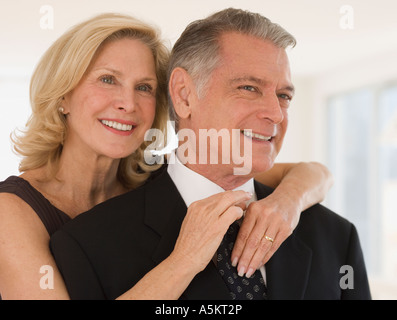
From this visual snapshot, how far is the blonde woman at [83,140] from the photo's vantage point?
1.44 meters

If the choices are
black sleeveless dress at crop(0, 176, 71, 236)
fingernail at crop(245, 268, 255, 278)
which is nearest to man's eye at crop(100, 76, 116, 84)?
black sleeveless dress at crop(0, 176, 71, 236)

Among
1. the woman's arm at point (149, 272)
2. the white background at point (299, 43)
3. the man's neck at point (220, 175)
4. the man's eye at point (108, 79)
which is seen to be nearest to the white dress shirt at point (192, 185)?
the man's neck at point (220, 175)

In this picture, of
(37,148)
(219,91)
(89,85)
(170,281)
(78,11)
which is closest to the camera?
(170,281)

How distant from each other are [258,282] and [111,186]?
75 centimetres

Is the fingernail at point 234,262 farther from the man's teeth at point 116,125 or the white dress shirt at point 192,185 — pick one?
the man's teeth at point 116,125

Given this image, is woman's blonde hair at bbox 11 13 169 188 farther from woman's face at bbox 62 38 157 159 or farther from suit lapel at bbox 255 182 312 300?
suit lapel at bbox 255 182 312 300

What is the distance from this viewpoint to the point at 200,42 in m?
1.56

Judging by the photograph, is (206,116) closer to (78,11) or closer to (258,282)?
(258,282)

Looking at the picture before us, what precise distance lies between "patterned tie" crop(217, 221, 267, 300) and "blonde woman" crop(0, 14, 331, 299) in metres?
0.11

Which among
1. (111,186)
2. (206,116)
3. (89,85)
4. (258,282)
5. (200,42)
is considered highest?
(200,42)

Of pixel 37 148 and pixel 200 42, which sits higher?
pixel 200 42

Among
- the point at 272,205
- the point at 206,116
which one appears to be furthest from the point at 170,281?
the point at 206,116

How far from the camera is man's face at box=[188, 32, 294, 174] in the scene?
146cm
